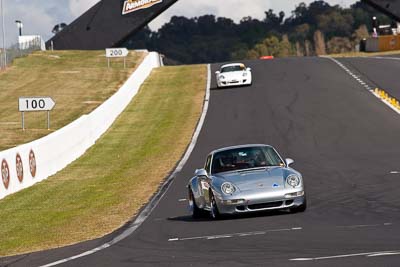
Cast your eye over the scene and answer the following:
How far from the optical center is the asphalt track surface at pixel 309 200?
1288 cm

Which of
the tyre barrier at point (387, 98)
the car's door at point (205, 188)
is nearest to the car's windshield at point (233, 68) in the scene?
the tyre barrier at point (387, 98)

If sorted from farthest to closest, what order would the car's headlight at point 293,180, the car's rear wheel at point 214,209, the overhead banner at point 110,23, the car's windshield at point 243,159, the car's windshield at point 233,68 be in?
the overhead banner at point 110,23 < the car's windshield at point 233,68 < the car's windshield at point 243,159 < the car's rear wheel at point 214,209 < the car's headlight at point 293,180

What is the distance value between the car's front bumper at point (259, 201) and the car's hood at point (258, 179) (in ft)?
0.43

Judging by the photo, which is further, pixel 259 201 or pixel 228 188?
pixel 228 188

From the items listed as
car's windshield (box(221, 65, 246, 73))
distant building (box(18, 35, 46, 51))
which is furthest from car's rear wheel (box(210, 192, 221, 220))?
distant building (box(18, 35, 46, 51))

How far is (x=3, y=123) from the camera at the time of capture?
1797 inches

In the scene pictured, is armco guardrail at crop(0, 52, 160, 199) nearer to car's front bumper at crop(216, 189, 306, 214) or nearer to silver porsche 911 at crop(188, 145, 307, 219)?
silver porsche 911 at crop(188, 145, 307, 219)

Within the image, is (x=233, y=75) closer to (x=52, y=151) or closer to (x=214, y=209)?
(x=52, y=151)

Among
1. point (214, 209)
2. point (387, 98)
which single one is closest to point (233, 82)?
point (387, 98)

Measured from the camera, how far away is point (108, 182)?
94.9 feet

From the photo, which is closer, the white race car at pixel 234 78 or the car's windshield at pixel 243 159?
the car's windshield at pixel 243 159

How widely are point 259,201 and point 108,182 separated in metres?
12.1

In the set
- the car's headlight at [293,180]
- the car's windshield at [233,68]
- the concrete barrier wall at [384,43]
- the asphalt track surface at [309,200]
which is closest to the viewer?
the asphalt track surface at [309,200]

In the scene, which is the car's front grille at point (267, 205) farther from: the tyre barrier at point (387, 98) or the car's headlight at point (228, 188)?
the tyre barrier at point (387, 98)
